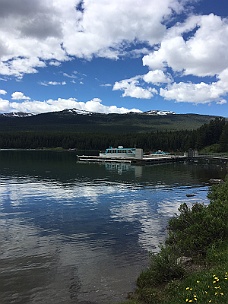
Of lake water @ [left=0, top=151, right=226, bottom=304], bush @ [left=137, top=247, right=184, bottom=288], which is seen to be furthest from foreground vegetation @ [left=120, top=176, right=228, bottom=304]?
lake water @ [left=0, top=151, right=226, bottom=304]

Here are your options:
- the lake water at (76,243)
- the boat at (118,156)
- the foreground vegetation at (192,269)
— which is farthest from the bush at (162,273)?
the boat at (118,156)

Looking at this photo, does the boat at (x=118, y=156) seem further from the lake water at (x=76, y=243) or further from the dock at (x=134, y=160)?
the lake water at (x=76, y=243)

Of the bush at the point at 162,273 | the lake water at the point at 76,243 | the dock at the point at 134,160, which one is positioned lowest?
the lake water at the point at 76,243

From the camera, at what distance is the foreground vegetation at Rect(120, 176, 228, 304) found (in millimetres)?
13562

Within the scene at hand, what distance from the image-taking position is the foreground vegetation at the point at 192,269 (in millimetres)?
13562

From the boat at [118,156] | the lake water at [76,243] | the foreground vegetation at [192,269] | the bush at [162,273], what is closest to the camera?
the foreground vegetation at [192,269]

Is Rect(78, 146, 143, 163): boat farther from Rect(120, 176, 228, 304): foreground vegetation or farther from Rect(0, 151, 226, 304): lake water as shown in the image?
Rect(120, 176, 228, 304): foreground vegetation

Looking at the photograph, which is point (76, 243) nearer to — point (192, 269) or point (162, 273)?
point (162, 273)

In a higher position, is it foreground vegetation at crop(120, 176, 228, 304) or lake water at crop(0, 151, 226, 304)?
foreground vegetation at crop(120, 176, 228, 304)

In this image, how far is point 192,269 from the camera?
727 inches

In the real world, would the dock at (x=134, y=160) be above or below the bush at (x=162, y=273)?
above

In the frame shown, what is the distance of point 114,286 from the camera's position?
58.3 ft

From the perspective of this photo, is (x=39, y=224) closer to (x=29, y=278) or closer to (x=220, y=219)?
(x=29, y=278)

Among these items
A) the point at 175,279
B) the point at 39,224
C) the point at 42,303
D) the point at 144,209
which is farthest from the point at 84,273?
the point at 144,209
